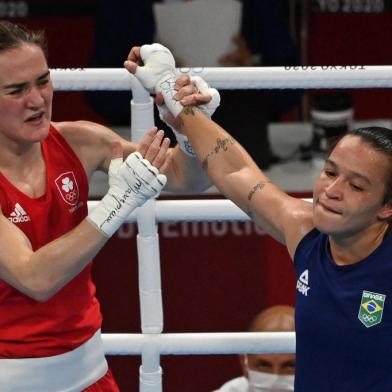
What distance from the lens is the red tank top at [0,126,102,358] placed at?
3.32 metres

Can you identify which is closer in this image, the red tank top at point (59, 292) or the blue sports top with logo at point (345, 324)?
the blue sports top with logo at point (345, 324)

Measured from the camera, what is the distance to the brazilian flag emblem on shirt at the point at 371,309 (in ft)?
9.93

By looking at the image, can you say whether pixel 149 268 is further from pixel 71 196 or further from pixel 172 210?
pixel 71 196

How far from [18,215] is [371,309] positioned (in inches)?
36.7

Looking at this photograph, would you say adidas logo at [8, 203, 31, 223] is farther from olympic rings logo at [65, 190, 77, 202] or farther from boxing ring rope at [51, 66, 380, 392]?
boxing ring rope at [51, 66, 380, 392]

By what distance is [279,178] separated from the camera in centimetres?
507

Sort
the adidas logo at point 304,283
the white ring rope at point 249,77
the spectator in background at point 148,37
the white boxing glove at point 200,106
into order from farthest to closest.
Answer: the spectator in background at point 148,37
the white ring rope at point 249,77
the white boxing glove at point 200,106
the adidas logo at point 304,283

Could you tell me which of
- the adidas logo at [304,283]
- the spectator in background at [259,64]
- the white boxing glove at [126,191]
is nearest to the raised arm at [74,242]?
the white boxing glove at [126,191]

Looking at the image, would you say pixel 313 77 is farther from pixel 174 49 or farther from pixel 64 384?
pixel 174 49

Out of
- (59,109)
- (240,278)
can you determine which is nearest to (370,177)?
(240,278)

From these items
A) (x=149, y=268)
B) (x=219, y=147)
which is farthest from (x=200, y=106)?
(x=149, y=268)

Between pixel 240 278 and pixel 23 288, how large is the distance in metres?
1.79

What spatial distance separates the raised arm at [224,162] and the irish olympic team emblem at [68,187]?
332 mm

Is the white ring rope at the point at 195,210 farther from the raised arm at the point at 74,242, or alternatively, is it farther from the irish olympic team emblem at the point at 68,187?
the raised arm at the point at 74,242
